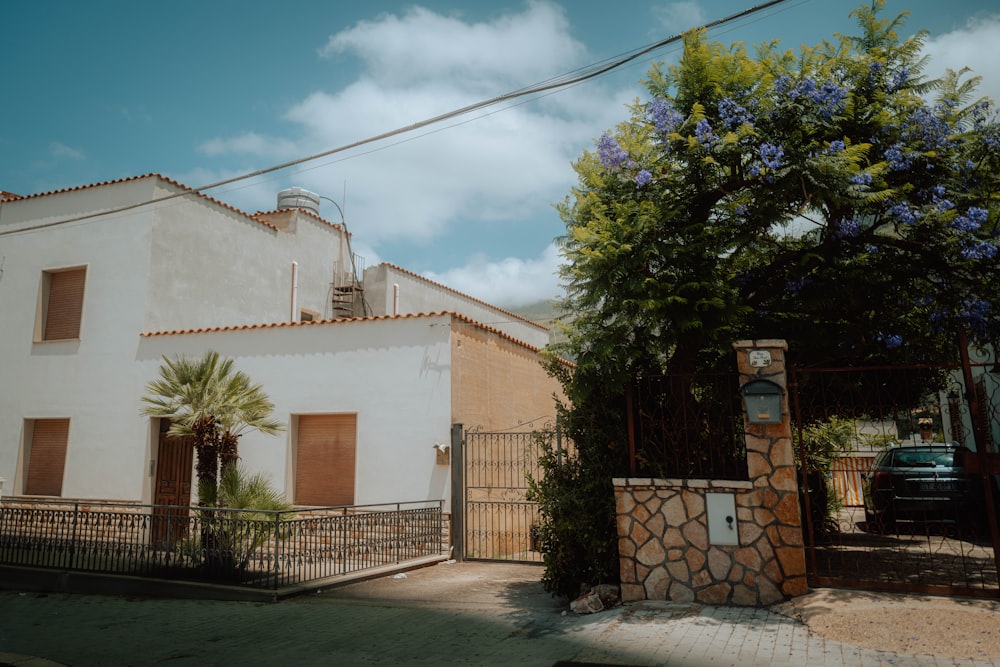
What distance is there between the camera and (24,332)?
15617 millimetres

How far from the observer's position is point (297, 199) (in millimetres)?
21281

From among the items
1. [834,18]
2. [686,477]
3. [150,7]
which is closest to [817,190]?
[834,18]

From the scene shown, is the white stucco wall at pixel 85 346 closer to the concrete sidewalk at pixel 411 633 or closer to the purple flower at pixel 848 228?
the concrete sidewalk at pixel 411 633

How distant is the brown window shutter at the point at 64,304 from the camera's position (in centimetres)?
1534

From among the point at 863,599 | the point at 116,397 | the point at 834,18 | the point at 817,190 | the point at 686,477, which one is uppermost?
the point at 834,18

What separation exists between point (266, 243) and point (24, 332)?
6013mm

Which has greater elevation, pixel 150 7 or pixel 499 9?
pixel 150 7

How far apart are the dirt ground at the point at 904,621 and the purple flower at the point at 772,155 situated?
4246 millimetres

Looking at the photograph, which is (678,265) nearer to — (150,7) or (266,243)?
(150,7)

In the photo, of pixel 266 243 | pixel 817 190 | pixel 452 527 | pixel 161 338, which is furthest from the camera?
pixel 266 243

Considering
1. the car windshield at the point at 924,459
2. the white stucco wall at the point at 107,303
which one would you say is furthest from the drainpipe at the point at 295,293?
the car windshield at the point at 924,459

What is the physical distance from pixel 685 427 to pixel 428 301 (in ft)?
46.8

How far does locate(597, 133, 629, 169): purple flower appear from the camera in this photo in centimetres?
712

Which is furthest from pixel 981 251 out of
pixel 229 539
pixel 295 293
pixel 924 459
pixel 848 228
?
pixel 295 293
